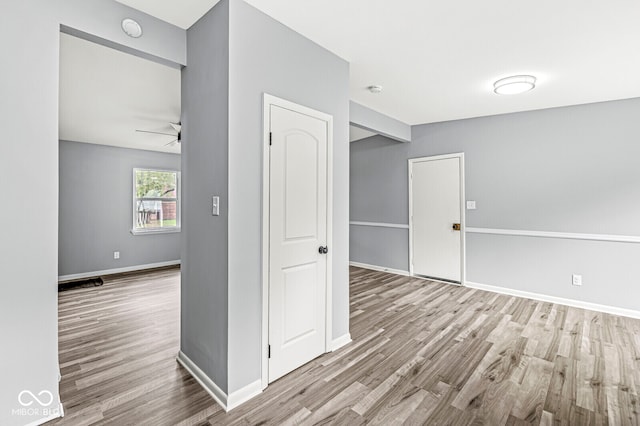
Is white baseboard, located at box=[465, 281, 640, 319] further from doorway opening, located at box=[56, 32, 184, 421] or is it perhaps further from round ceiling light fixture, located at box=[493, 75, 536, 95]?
doorway opening, located at box=[56, 32, 184, 421]

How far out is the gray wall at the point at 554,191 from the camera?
3590mm

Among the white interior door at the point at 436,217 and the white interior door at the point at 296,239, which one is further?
the white interior door at the point at 436,217

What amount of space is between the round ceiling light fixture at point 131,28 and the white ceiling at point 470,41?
0.38 feet

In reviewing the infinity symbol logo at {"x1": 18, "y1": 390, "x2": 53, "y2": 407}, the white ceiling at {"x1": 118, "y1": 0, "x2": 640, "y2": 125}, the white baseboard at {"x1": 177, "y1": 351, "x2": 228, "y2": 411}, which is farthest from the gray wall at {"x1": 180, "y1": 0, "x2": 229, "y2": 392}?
the infinity symbol logo at {"x1": 18, "y1": 390, "x2": 53, "y2": 407}

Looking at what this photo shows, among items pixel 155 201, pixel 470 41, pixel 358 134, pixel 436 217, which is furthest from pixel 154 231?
pixel 470 41

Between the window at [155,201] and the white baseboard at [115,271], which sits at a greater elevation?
the window at [155,201]

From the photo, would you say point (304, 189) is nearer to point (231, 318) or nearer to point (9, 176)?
point (231, 318)

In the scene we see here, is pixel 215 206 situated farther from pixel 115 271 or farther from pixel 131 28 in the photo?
pixel 115 271

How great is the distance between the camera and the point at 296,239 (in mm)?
2352

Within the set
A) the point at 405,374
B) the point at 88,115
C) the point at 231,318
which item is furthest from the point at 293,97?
the point at 88,115

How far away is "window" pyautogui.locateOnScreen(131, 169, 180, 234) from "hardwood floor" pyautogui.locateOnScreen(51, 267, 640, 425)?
2.64m

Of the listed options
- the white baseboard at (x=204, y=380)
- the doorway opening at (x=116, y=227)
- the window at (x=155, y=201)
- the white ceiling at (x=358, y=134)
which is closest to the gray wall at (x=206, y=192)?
the white baseboard at (x=204, y=380)

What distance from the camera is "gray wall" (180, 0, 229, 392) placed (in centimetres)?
196

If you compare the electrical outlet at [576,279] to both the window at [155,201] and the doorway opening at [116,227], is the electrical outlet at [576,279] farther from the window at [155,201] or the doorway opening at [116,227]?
the window at [155,201]
